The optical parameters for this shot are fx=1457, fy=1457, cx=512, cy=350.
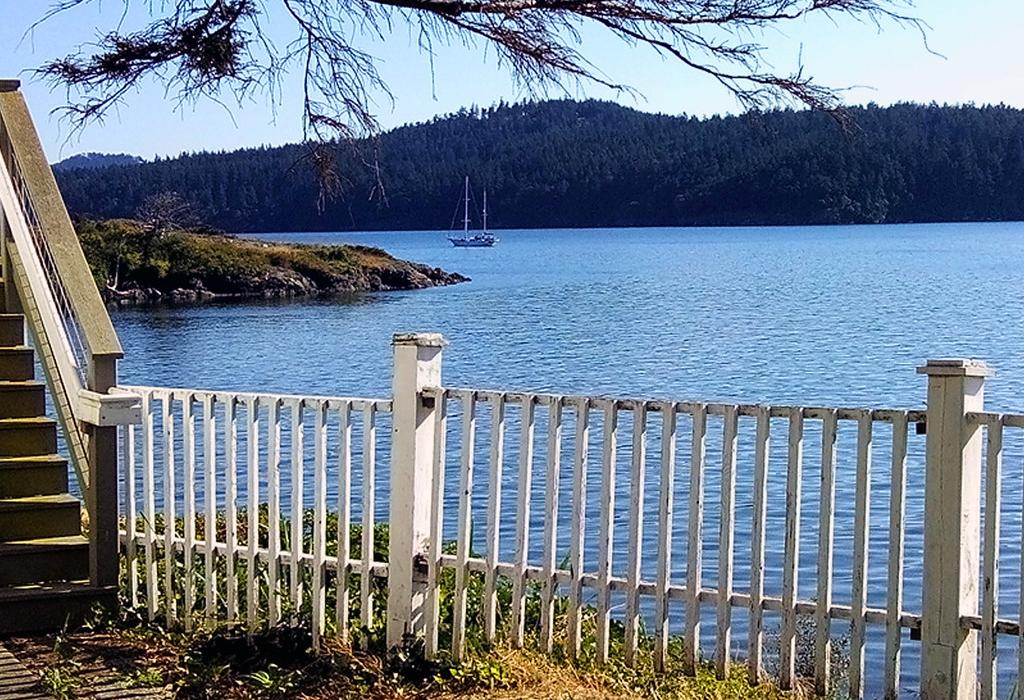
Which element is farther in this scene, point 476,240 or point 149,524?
point 476,240

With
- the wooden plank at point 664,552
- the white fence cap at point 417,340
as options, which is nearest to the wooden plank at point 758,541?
the wooden plank at point 664,552

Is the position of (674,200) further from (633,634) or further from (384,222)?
(633,634)

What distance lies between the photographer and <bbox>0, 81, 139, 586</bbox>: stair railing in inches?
284

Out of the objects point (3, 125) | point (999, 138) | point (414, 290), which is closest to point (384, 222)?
point (414, 290)

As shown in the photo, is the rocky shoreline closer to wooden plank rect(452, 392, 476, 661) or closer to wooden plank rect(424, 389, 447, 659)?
wooden plank rect(424, 389, 447, 659)

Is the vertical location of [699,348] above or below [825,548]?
below

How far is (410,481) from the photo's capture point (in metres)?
6.55

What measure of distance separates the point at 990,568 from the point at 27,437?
5.17 meters

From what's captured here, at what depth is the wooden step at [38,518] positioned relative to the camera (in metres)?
7.59

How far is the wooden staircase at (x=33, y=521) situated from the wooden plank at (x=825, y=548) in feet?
11.6

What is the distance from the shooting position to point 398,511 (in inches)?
260

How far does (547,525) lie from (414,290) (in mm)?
82275

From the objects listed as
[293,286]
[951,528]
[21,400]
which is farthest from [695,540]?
[293,286]

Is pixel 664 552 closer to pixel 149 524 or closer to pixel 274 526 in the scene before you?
pixel 274 526
